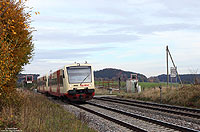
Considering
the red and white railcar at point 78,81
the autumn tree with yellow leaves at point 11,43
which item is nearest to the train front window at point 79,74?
the red and white railcar at point 78,81

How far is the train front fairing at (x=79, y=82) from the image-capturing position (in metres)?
19.9

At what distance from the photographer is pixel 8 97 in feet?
42.0

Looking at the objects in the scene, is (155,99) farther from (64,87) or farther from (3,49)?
(3,49)

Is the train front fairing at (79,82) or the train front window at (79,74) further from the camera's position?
the train front window at (79,74)

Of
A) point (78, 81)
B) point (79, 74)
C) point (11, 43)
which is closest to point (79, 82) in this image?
point (78, 81)

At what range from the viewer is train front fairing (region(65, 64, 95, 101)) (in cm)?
1992

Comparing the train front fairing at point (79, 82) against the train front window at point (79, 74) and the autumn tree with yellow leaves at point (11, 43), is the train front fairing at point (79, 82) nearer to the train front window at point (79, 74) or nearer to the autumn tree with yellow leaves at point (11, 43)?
the train front window at point (79, 74)

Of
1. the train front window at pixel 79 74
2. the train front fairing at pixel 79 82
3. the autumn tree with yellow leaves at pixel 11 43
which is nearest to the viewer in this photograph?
the autumn tree with yellow leaves at pixel 11 43

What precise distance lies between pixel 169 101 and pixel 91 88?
5.81 m

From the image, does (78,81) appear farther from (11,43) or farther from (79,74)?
(11,43)

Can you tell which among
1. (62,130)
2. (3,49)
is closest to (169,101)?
(62,130)

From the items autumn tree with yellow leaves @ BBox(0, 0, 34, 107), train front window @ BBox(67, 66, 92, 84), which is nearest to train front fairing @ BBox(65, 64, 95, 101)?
train front window @ BBox(67, 66, 92, 84)

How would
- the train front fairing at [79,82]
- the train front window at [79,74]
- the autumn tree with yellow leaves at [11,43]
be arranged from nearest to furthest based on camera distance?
1. the autumn tree with yellow leaves at [11,43]
2. the train front fairing at [79,82]
3. the train front window at [79,74]

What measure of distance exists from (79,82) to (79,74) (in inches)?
24.8
